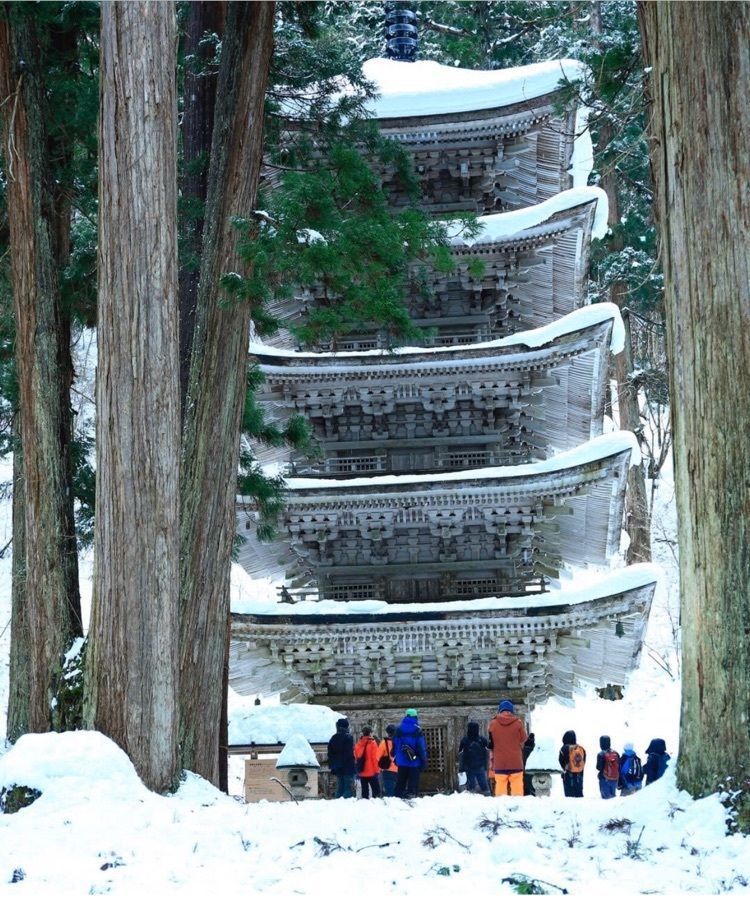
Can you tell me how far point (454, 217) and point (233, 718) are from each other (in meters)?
6.93

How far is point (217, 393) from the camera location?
937cm

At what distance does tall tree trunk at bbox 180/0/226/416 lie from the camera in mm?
10086

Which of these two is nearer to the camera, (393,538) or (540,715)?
(393,538)

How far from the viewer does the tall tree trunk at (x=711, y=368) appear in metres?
6.18

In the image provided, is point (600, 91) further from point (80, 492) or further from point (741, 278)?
point (80, 492)

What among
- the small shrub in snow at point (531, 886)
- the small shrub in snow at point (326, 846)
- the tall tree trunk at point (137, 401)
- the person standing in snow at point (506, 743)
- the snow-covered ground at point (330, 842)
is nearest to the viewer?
the small shrub in snow at point (531, 886)

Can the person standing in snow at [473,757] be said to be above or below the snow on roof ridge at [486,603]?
below

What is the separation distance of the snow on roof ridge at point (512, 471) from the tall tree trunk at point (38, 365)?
5548 mm

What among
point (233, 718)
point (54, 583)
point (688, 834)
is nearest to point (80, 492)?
point (54, 583)

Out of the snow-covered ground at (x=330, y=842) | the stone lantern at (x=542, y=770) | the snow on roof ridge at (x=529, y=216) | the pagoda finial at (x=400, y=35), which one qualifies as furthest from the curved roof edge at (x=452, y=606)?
the pagoda finial at (x=400, y=35)

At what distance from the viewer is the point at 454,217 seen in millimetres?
10180

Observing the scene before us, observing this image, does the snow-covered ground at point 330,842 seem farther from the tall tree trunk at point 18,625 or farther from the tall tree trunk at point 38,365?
the tall tree trunk at point 18,625

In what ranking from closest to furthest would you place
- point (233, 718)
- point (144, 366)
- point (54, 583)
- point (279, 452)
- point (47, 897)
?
point (47, 897) → point (144, 366) → point (54, 583) → point (233, 718) → point (279, 452)

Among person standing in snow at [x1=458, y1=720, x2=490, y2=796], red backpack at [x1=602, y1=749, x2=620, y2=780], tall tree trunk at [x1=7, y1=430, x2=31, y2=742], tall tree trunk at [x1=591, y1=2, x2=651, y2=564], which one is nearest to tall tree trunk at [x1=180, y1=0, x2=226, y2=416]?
tall tree trunk at [x1=7, y1=430, x2=31, y2=742]
